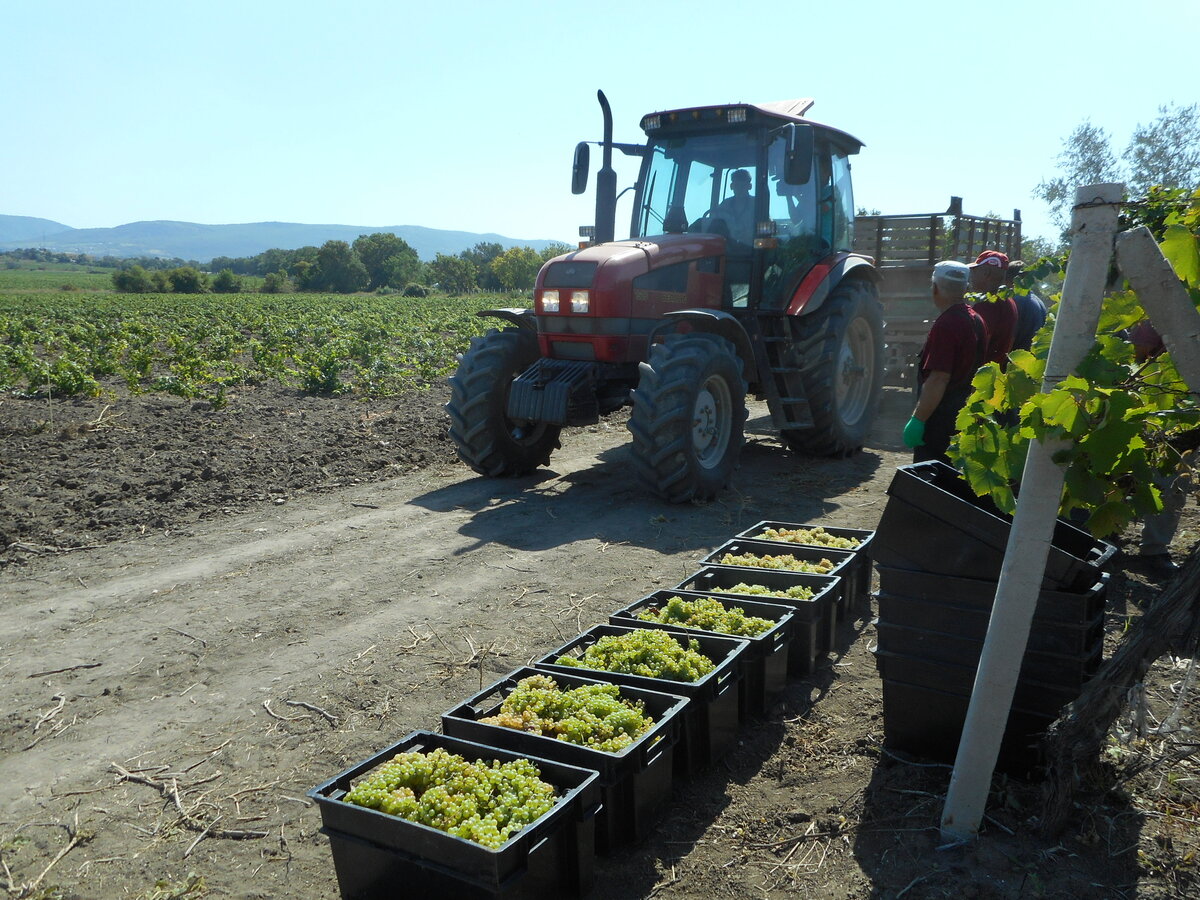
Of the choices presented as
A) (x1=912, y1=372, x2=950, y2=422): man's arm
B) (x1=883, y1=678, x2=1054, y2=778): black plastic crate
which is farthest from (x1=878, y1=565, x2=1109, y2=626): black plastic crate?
(x1=912, y1=372, x2=950, y2=422): man's arm

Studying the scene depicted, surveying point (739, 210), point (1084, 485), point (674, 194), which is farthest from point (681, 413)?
point (1084, 485)

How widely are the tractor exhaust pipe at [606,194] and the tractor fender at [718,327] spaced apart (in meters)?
1.31

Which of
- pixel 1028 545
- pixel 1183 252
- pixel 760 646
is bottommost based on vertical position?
pixel 760 646

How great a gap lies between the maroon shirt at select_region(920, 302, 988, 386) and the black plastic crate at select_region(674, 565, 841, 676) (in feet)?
4.79

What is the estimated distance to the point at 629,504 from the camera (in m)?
6.68

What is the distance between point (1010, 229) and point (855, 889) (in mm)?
12454

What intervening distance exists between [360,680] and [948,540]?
8.19ft

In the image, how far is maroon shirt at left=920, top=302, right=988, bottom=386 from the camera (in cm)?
474

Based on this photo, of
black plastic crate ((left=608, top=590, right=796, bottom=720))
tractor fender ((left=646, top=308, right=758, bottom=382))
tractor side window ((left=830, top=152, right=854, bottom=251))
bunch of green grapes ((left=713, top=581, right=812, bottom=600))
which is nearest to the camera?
black plastic crate ((left=608, top=590, right=796, bottom=720))

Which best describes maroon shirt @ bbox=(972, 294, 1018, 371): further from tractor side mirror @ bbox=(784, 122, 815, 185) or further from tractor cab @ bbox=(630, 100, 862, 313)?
tractor cab @ bbox=(630, 100, 862, 313)

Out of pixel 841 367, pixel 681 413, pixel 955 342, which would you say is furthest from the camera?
pixel 841 367

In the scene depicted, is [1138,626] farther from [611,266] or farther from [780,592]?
[611,266]

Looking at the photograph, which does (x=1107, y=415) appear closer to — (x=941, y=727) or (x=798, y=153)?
(x=941, y=727)

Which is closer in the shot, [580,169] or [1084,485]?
[1084,485]
